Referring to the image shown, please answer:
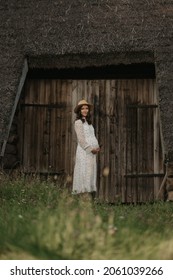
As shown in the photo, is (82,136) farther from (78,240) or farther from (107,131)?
(78,240)

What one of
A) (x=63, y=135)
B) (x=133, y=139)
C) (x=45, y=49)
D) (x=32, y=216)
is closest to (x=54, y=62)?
(x=45, y=49)

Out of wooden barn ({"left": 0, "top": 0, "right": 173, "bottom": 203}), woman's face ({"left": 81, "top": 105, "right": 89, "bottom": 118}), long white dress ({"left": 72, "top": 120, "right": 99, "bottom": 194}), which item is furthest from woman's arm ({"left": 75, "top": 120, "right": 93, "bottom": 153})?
wooden barn ({"left": 0, "top": 0, "right": 173, "bottom": 203})

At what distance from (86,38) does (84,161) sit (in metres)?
2.64

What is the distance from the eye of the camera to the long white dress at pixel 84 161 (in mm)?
8531

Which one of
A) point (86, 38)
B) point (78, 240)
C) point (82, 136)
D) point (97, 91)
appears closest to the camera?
point (78, 240)

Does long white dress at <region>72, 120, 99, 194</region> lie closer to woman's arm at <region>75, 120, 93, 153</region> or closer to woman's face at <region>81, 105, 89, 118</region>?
woman's arm at <region>75, 120, 93, 153</region>

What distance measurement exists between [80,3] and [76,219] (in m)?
7.48

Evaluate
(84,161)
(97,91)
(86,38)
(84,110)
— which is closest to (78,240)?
(84,161)

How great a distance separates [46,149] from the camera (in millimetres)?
10219

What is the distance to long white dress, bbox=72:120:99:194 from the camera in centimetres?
853

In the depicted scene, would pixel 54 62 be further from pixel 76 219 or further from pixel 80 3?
pixel 76 219

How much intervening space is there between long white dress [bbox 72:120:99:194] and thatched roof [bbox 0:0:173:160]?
128 cm

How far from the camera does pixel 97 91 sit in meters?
10.3
